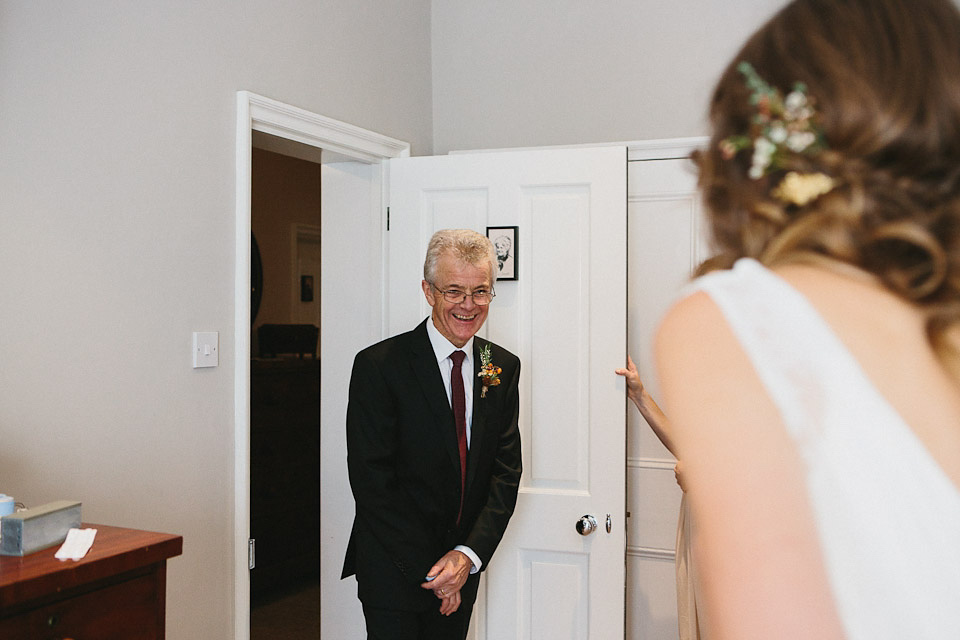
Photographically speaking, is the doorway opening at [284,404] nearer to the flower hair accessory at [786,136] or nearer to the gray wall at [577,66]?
the gray wall at [577,66]

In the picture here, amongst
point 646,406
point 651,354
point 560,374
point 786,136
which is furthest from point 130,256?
point 651,354

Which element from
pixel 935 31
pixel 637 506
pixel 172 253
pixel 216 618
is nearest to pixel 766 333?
pixel 935 31

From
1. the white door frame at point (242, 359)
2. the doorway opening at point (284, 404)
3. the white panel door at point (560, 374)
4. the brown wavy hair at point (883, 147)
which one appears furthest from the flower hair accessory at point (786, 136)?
the doorway opening at point (284, 404)

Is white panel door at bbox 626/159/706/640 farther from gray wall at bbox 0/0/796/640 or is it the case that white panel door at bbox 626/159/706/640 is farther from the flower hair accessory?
the flower hair accessory

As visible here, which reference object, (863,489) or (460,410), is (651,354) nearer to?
(460,410)

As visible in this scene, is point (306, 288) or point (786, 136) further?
point (306, 288)

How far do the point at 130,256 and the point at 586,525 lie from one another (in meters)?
1.75

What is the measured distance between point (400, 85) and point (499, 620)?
7.05 ft

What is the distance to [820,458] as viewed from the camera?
68 centimetres

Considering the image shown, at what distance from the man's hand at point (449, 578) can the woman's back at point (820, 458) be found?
1869 mm

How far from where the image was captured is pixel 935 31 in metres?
0.75

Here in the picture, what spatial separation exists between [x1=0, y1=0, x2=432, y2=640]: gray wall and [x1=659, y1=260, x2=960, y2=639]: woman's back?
1706 mm

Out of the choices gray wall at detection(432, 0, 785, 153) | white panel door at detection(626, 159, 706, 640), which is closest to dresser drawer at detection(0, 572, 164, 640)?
white panel door at detection(626, 159, 706, 640)

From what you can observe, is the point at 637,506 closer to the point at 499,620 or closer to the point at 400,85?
the point at 499,620
